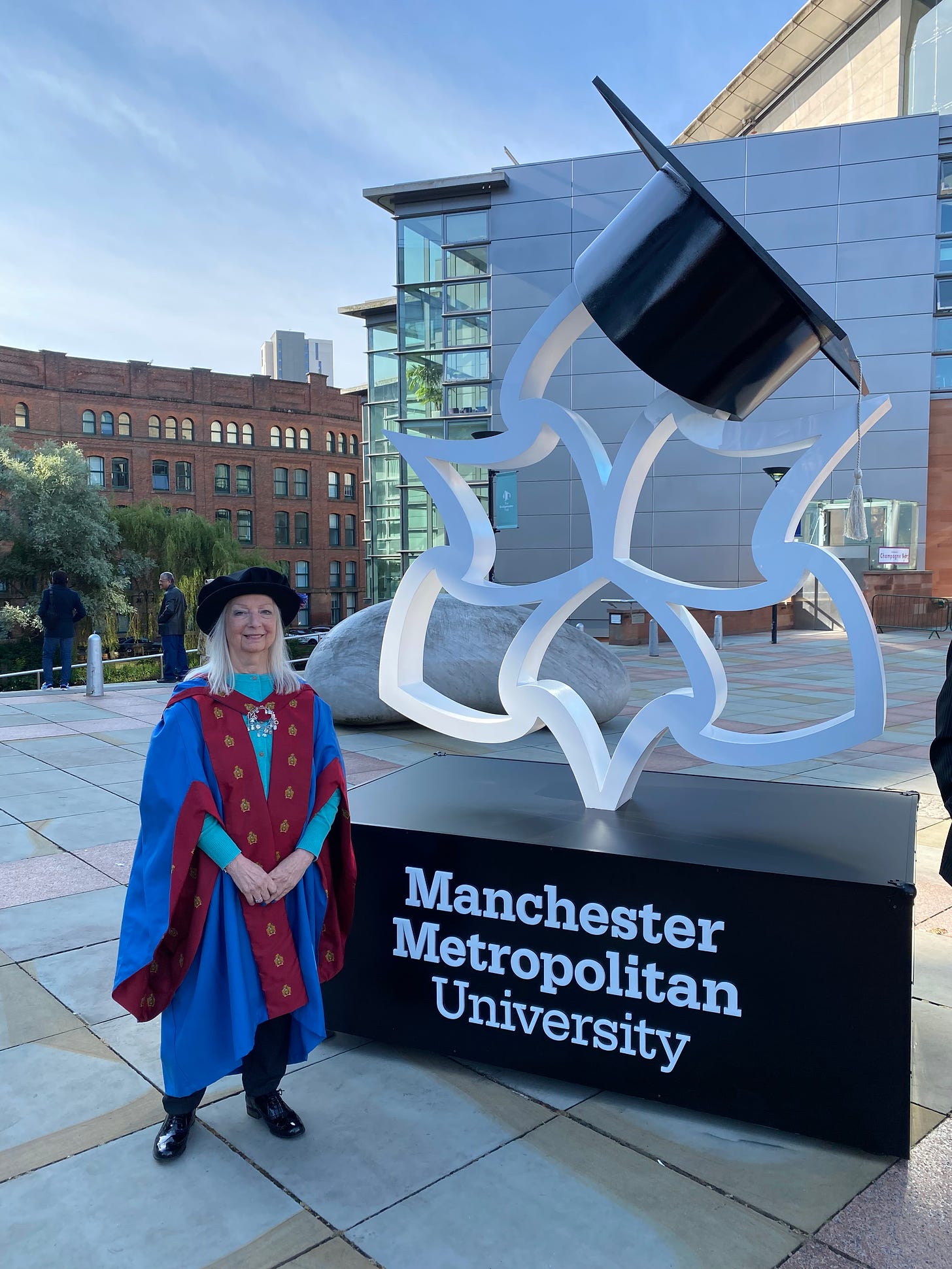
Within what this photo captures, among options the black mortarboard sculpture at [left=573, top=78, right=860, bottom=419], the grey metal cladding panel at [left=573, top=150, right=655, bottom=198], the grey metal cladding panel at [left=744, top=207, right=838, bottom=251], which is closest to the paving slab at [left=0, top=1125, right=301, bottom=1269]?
the black mortarboard sculpture at [left=573, top=78, right=860, bottom=419]

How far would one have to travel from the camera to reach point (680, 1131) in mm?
3020

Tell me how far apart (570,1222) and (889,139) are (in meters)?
31.8

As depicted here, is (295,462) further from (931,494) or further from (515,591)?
(515,591)

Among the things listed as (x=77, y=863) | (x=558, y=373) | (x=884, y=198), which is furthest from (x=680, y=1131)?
(x=884, y=198)

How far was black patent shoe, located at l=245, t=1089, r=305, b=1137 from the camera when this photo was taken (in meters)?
2.97

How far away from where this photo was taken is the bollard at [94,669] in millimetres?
13234

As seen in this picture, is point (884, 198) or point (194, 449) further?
point (194, 449)

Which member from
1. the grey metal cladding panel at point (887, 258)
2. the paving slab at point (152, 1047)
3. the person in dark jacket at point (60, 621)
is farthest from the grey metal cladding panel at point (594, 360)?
the paving slab at point (152, 1047)

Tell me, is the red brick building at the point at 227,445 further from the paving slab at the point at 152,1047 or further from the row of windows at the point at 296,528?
the paving slab at the point at 152,1047

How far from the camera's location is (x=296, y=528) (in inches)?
2391

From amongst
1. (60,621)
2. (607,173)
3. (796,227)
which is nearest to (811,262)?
(796,227)

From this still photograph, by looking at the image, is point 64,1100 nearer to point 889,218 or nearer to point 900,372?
point 900,372

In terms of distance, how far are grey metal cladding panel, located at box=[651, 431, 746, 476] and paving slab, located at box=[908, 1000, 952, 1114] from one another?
26.5m

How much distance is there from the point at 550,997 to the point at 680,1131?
22.8 inches
